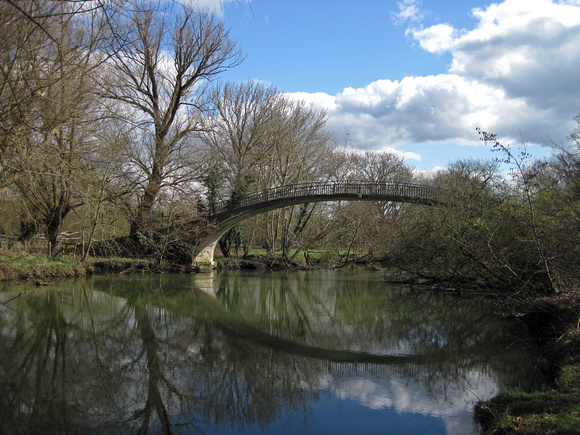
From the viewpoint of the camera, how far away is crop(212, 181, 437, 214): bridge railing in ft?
69.0

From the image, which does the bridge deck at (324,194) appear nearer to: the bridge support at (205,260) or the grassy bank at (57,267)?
the bridge support at (205,260)

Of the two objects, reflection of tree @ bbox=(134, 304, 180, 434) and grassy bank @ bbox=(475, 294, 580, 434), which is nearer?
grassy bank @ bbox=(475, 294, 580, 434)

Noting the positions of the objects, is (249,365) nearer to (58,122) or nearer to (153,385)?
(153,385)

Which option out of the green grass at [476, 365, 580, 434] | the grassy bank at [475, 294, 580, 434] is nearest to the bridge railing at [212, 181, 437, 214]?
the grassy bank at [475, 294, 580, 434]

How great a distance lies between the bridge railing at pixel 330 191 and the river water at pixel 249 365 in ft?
28.5

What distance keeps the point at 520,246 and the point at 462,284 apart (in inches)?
175

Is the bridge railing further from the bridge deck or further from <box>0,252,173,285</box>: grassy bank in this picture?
<box>0,252,173,285</box>: grassy bank

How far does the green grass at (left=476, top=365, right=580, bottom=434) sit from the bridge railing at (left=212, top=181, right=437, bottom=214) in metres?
15.5

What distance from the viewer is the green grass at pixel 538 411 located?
3.75m

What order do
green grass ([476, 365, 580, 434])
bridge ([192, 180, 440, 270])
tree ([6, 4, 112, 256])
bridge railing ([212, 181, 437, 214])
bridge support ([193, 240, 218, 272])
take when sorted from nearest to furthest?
green grass ([476, 365, 580, 434]) < tree ([6, 4, 112, 256]) < bridge railing ([212, 181, 437, 214]) < bridge ([192, 180, 440, 270]) < bridge support ([193, 240, 218, 272])

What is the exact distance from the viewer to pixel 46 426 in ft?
15.1

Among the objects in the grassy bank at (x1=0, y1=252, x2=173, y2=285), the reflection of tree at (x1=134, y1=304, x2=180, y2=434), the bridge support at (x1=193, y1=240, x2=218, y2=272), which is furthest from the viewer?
the bridge support at (x1=193, y1=240, x2=218, y2=272)

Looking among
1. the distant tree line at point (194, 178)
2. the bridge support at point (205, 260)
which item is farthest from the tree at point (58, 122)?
the bridge support at point (205, 260)

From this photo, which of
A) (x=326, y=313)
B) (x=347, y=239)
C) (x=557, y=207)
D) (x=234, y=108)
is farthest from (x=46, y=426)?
(x=234, y=108)
